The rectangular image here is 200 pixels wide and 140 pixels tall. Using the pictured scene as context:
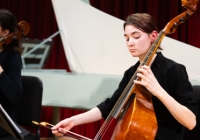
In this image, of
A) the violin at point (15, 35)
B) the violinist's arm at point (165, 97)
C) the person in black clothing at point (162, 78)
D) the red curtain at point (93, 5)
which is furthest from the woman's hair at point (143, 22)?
the red curtain at point (93, 5)

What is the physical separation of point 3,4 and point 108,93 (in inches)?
92.8

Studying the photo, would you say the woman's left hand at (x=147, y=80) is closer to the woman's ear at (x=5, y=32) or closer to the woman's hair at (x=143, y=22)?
the woman's hair at (x=143, y=22)

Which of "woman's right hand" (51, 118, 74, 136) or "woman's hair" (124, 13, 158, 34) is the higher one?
"woman's hair" (124, 13, 158, 34)

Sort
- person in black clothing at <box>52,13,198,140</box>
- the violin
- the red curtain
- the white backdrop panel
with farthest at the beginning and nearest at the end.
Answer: the red curtain, the white backdrop panel, the violin, person in black clothing at <box>52,13,198,140</box>

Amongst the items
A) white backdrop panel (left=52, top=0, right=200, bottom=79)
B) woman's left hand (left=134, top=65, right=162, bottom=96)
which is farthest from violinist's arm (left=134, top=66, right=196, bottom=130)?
white backdrop panel (left=52, top=0, right=200, bottom=79)

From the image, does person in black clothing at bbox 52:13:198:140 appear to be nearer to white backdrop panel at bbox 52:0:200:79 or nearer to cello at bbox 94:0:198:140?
cello at bbox 94:0:198:140

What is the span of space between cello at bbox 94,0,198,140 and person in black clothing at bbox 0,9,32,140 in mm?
543

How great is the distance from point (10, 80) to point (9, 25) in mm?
324

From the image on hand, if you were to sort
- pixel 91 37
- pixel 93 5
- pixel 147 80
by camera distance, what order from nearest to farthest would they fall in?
1. pixel 147 80
2. pixel 91 37
3. pixel 93 5

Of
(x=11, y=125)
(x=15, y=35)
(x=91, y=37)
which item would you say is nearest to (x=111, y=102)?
(x=11, y=125)

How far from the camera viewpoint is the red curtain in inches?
122

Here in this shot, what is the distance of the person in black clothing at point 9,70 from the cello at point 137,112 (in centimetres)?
54

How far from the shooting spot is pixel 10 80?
1596mm

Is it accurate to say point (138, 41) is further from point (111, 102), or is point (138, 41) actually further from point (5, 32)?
point (5, 32)
